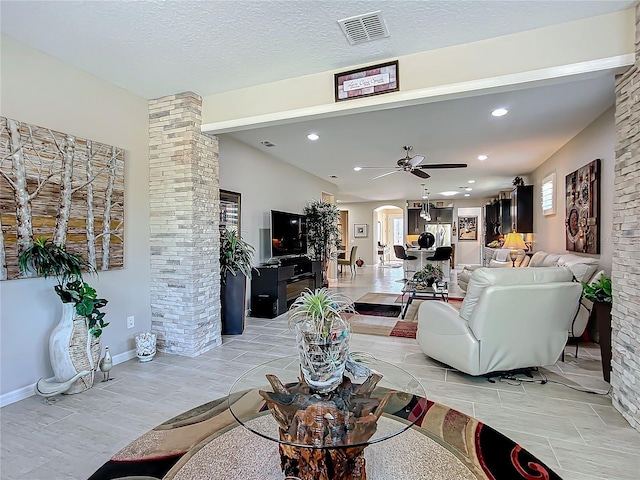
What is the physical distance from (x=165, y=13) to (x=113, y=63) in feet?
3.49

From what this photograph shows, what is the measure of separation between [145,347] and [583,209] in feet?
18.3

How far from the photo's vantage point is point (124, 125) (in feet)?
11.8

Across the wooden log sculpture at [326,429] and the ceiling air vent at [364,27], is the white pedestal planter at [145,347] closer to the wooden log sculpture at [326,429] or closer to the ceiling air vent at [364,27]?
the wooden log sculpture at [326,429]

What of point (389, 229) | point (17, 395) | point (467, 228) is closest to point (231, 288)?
point (17, 395)

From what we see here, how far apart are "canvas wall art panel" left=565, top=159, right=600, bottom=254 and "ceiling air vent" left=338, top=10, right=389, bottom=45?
3.36m

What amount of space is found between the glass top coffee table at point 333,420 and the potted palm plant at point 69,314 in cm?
174

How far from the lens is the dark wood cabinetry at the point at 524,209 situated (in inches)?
279

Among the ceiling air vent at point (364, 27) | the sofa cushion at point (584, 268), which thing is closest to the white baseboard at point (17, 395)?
the ceiling air vent at point (364, 27)

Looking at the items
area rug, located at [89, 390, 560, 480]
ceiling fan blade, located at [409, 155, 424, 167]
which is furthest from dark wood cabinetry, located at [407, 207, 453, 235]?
area rug, located at [89, 390, 560, 480]

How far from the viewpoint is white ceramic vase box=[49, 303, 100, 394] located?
2.71 m

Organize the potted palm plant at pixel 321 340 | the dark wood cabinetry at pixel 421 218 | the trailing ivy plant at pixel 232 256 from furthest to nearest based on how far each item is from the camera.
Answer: the dark wood cabinetry at pixel 421 218 < the trailing ivy plant at pixel 232 256 < the potted palm plant at pixel 321 340

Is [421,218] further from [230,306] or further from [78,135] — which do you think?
[78,135]

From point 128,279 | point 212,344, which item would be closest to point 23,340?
point 128,279

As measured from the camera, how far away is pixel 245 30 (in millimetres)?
2523
